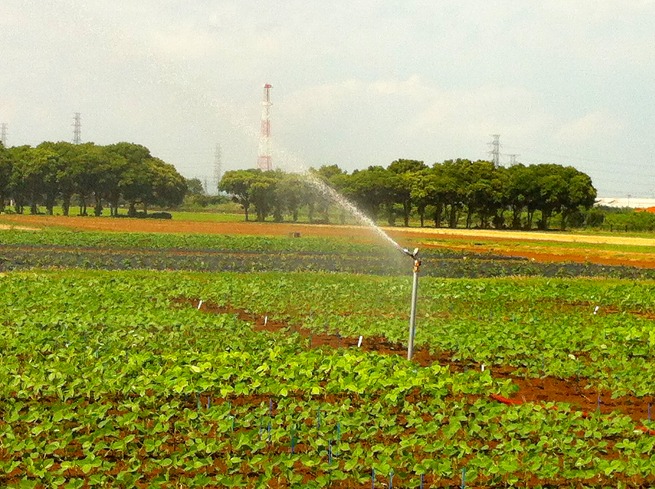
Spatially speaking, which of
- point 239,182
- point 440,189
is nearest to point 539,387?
point 440,189

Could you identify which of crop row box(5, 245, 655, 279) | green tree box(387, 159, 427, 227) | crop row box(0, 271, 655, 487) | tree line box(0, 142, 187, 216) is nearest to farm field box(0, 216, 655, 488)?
crop row box(0, 271, 655, 487)

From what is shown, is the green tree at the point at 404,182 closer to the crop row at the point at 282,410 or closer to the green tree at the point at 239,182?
the green tree at the point at 239,182

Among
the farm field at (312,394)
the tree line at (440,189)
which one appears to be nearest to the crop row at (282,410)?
the farm field at (312,394)

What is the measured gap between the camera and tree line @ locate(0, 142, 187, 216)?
117 metres

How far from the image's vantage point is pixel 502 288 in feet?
107

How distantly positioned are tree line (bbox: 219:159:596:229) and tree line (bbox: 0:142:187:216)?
45.6ft

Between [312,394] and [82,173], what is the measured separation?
362 ft

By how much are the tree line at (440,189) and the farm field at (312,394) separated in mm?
81639

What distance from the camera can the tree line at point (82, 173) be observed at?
384 feet

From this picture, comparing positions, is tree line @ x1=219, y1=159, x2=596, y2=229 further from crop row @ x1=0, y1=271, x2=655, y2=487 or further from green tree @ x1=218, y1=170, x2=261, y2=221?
crop row @ x1=0, y1=271, x2=655, y2=487

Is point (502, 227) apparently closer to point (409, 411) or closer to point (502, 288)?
point (502, 288)

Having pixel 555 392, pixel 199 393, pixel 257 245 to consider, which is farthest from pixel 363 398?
pixel 257 245

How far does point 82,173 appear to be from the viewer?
11688 centimetres

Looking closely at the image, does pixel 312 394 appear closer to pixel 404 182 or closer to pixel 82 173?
pixel 404 182
